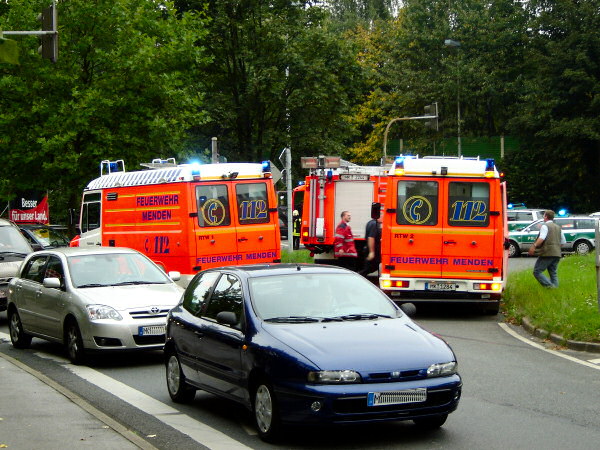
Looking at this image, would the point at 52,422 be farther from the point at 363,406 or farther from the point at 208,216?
the point at 208,216

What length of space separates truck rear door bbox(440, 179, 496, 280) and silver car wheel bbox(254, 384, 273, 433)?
33.4ft

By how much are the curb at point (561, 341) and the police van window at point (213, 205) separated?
6262mm

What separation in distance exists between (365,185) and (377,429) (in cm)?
1812

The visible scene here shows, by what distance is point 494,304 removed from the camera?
18.5m

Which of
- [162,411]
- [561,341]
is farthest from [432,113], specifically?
[162,411]

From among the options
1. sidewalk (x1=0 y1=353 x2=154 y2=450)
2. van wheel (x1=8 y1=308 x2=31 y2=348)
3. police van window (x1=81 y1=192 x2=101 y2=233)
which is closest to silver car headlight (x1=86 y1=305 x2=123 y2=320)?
sidewalk (x1=0 y1=353 x2=154 y2=450)

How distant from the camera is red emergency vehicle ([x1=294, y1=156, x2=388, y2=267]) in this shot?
2633 cm

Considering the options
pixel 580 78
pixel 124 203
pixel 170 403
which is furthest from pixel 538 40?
pixel 170 403

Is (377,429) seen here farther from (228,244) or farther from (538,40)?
(538,40)

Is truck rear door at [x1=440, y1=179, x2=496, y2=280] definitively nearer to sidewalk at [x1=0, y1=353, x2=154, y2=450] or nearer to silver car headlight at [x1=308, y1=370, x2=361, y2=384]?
sidewalk at [x1=0, y1=353, x2=154, y2=450]

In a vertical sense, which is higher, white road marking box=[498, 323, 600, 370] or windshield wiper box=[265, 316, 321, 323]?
windshield wiper box=[265, 316, 321, 323]

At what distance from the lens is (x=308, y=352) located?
25.6 ft

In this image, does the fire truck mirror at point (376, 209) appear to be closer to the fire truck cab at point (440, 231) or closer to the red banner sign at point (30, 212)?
the fire truck cab at point (440, 231)

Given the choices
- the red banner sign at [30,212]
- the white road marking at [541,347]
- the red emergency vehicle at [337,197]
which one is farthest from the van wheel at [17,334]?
the red banner sign at [30,212]
